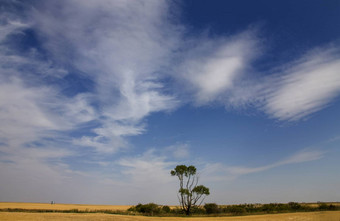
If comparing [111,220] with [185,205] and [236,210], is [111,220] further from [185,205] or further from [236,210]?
[236,210]

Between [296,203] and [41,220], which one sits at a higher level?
[41,220]

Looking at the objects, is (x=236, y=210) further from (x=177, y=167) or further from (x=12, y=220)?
(x=12, y=220)

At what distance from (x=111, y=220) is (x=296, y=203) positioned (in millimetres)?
48348

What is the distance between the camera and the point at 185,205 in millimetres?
45781

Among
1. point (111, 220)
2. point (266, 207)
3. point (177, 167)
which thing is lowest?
point (266, 207)

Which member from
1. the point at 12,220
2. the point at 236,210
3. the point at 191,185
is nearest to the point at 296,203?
the point at 236,210

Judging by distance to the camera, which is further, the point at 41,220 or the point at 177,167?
the point at 177,167

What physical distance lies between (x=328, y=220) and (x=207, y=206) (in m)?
27.4

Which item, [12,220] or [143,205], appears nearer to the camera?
[12,220]

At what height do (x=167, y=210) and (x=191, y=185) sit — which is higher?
(x=191, y=185)

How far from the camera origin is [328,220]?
2461 cm

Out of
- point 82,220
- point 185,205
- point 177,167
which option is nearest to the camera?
point 82,220

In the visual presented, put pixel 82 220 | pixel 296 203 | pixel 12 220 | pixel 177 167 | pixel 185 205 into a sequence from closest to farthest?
pixel 12 220 → pixel 82 220 → pixel 185 205 → pixel 177 167 → pixel 296 203

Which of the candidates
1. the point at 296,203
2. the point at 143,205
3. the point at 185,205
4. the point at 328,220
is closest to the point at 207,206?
the point at 185,205
